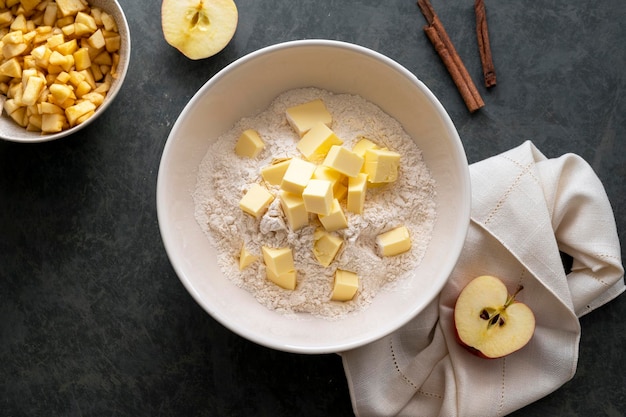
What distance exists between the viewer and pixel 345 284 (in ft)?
4.56

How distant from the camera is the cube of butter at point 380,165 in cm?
137

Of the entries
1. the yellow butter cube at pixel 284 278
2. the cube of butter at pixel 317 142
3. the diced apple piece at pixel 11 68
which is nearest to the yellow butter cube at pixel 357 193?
the cube of butter at pixel 317 142

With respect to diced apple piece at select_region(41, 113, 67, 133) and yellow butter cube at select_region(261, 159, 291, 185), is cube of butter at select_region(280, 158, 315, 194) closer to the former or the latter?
yellow butter cube at select_region(261, 159, 291, 185)

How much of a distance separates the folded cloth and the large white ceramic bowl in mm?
185

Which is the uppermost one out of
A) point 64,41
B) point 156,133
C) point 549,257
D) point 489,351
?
point 64,41

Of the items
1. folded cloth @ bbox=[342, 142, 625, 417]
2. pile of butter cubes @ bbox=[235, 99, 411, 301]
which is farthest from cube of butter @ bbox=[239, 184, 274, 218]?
folded cloth @ bbox=[342, 142, 625, 417]

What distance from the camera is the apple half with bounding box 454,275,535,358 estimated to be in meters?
1.50

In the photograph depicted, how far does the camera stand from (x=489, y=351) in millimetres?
1507

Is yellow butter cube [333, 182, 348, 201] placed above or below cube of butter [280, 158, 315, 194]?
below

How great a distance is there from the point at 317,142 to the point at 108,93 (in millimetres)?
593

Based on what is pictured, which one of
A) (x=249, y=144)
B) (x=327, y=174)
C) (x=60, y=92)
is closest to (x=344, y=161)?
(x=327, y=174)

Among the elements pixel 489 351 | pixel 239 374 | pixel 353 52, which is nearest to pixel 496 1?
Answer: pixel 353 52

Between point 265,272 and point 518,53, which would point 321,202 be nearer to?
point 265,272

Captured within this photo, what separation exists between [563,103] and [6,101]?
1.56 meters
